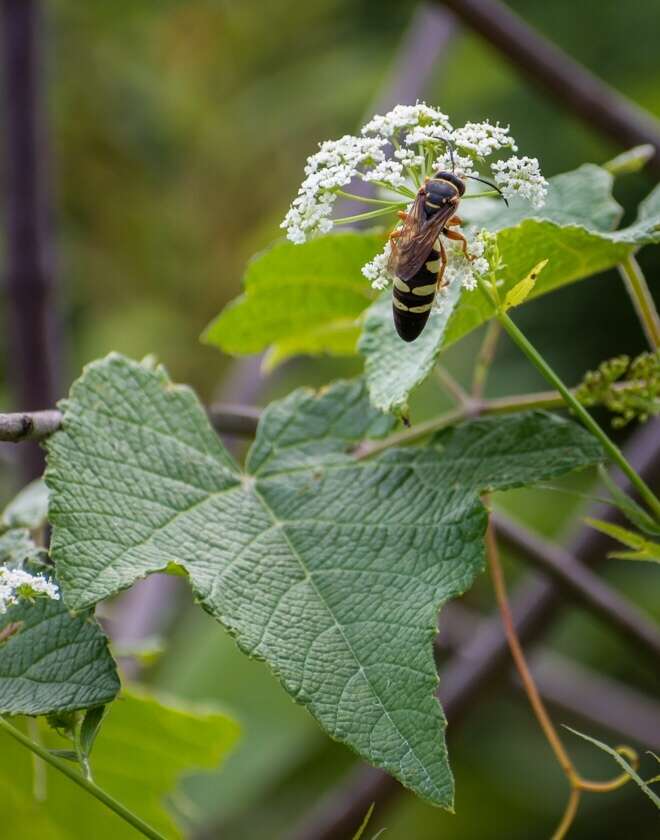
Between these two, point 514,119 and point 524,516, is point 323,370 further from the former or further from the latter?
point 514,119

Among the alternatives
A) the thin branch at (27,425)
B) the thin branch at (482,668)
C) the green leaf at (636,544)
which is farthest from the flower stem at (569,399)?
the thin branch at (482,668)

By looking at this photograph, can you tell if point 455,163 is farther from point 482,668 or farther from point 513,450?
point 482,668

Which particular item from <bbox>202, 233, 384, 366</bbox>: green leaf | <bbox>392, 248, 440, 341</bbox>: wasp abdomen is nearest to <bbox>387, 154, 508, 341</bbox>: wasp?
<bbox>392, 248, 440, 341</bbox>: wasp abdomen

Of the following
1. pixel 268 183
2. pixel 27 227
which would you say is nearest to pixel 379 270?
pixel 27 227

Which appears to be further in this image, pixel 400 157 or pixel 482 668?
pixel 482 668

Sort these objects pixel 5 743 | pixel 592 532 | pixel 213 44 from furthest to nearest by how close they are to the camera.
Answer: pixel 213 44 → pixel 592 532 → pixel 5 743

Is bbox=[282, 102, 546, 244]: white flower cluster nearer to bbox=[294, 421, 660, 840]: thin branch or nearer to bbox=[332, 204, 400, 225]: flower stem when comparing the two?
bbox=[332, 204, 400, 225]: flower stem

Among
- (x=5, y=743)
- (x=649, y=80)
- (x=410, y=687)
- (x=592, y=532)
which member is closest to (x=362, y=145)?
(x=410, y=687)
